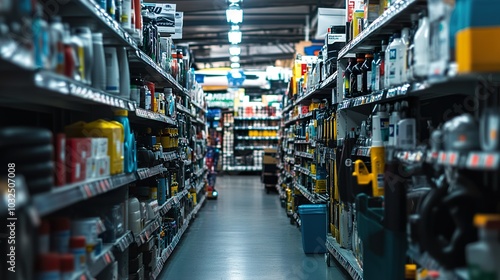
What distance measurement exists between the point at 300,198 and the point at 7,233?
17.4 feet

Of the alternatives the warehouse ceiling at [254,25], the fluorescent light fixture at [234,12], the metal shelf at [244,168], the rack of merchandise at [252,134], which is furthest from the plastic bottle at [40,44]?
the metal shelf at [244,168]

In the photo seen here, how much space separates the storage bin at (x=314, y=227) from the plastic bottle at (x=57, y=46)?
14.5 ft

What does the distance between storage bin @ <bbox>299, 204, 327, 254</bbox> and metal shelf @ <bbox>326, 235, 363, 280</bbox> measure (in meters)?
0.29

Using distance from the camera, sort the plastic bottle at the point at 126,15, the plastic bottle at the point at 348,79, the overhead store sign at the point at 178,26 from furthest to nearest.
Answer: the overhead store sign at the point at 178,26
the plastic bottle at the point at 348,79
the plastic bottle at the point at 126,15

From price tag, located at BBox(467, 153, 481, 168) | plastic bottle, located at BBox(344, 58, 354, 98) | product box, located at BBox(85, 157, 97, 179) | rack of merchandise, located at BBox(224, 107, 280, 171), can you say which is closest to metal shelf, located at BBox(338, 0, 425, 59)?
plastic bottle, located at BBox(344, 58, 354, 98)

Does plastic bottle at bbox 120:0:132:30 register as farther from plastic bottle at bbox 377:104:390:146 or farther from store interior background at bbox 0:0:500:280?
plastic bottle at bbox 377:104:390:146

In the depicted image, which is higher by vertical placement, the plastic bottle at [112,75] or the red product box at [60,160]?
the plastic bottle at [112,75]

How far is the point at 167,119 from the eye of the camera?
18.8ft

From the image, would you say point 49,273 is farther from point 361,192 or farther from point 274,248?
point 274,248

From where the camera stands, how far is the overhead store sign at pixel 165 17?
786cm

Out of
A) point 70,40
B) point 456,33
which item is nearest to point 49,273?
point 70,40

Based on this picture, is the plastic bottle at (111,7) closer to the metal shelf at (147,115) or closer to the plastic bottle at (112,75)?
the plastic bottle at (112,75)

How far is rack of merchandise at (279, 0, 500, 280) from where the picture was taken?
2.16m

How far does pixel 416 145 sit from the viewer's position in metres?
3.17
